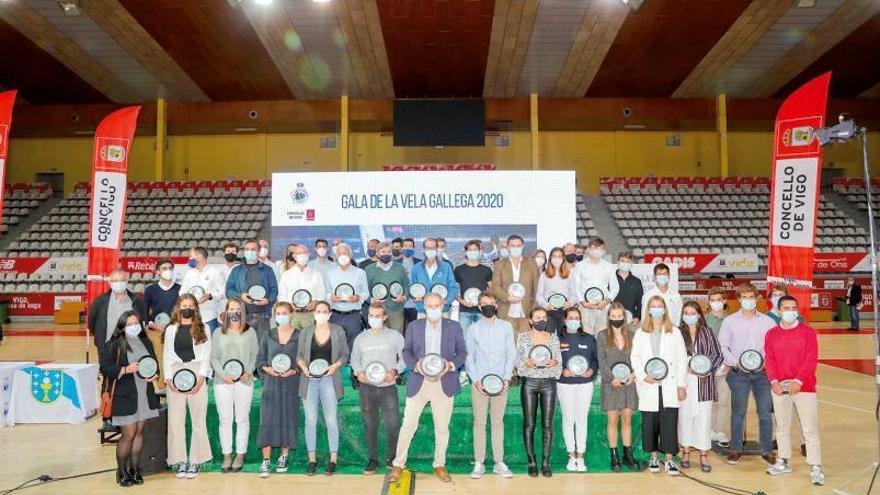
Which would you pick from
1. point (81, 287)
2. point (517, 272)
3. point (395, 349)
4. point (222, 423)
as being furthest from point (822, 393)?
point (81, 287)

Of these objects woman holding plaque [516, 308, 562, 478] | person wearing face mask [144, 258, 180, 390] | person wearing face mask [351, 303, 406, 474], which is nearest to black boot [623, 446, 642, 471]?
woman holding plaque [516, 308, 562, 478]

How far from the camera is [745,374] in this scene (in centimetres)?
674

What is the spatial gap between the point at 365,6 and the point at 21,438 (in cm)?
1201

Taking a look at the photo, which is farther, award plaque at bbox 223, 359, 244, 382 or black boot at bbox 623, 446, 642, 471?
black boot at bbox 623, 446, 642, 471

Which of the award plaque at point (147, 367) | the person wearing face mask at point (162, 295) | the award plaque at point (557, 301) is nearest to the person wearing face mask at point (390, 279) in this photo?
the award plaque at point (557, 301)

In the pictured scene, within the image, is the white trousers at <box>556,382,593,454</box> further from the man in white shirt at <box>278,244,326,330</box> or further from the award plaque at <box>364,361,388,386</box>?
the man in white shirt at <box>278,244,326,330</box>

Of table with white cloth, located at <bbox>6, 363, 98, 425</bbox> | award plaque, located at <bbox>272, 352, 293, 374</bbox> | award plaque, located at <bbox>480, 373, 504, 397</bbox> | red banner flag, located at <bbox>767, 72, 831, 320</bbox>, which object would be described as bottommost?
table with white cloth, located at <bbox>6, 363, 98, 425</bbox>

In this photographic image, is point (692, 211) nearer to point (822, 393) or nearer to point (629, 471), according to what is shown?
point (822, 393)

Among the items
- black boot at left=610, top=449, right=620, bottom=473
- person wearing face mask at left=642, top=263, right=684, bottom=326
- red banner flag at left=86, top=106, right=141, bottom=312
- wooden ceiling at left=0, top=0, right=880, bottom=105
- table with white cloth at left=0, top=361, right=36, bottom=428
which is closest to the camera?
black boot at left=610, top=449, right=620, bottom=473

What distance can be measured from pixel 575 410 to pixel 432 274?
2415 mm

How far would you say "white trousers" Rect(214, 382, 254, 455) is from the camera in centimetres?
648

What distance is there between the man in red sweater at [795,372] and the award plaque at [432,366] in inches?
128

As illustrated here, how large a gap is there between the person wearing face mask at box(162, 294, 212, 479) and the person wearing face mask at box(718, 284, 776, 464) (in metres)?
5.44

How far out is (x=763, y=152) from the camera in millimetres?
25766
